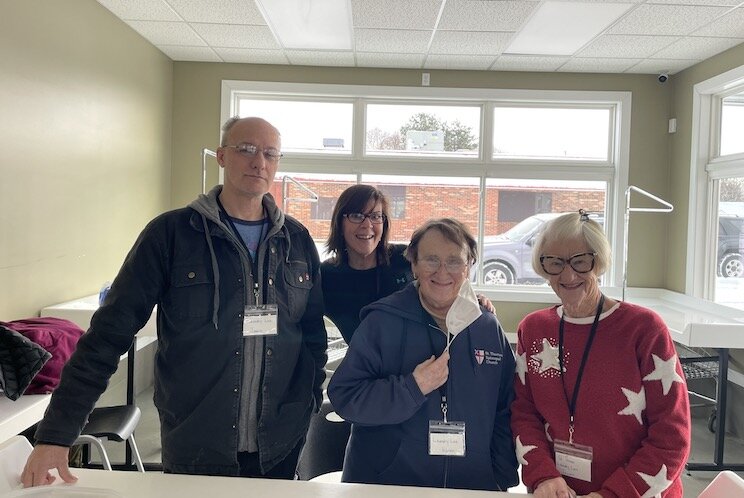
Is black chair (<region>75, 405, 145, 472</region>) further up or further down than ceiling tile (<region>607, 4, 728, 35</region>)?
further down

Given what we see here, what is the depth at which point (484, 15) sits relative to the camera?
3.51 metres

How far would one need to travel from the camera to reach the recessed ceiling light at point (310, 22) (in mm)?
3434

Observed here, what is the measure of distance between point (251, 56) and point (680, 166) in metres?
3.88

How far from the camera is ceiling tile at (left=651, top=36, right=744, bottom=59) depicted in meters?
3.86

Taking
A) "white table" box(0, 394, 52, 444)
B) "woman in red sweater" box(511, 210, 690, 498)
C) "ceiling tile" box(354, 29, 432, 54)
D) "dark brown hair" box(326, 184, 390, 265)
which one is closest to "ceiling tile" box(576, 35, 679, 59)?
"ceiling tile" box(354, 29, 432, 54)

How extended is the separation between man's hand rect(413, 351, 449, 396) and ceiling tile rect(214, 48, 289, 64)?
3.79m

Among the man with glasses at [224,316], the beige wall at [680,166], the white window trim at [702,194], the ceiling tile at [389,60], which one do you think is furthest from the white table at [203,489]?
the beige wall at [680,166]

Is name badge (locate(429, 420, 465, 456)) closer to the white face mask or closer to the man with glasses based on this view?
the white face mask

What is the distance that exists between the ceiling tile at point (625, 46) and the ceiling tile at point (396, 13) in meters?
1.30

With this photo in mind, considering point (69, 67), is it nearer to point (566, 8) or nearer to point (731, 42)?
point (566, 8)

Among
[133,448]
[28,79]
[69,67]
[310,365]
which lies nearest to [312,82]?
[69,67]

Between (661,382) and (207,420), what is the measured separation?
45.0 inches

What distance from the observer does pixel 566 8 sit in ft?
11.0

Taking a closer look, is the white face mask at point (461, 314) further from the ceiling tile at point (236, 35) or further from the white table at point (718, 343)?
the ceiling tile at point (236, 35)
